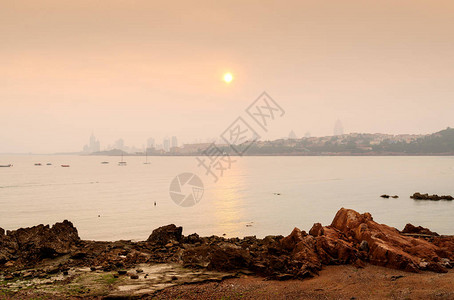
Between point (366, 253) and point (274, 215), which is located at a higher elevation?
point (366, 253)

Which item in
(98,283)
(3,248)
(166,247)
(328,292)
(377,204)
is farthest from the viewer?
(377,204)

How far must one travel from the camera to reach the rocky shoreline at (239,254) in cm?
1738

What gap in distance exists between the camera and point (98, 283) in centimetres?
1650

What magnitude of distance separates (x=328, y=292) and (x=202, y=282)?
5372mm

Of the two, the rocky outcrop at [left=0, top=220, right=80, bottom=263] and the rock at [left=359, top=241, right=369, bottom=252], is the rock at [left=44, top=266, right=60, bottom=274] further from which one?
the rock at [left=359, top=241, right=369, bottom=252]

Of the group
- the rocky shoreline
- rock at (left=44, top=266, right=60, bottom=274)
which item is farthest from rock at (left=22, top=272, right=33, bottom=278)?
rock at (left=44, top=266, right=60, bottom=274)

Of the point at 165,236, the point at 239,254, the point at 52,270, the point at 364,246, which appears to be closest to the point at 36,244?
the point at 52,270

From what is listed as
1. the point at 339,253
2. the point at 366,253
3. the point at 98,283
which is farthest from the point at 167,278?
the point at 366,253

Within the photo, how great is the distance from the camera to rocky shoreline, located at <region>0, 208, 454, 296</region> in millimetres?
17375

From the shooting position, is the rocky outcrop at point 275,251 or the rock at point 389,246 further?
the rocky outcrop at point 275,251

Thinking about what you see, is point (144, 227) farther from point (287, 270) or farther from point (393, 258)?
point (393, 258)

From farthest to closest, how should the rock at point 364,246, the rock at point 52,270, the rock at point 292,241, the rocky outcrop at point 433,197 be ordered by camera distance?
the rocky outcrop at point 433,197 → the rock at point 292,241 → the rock at point 364,246 → the rock at point 52,270

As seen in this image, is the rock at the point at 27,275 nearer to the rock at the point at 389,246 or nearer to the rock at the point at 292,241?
the rock at the point at 292,241

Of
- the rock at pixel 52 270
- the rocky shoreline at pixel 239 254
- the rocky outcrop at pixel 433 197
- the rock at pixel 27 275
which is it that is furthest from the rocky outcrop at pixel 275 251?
the rocky outcrop at pixel 433 197
